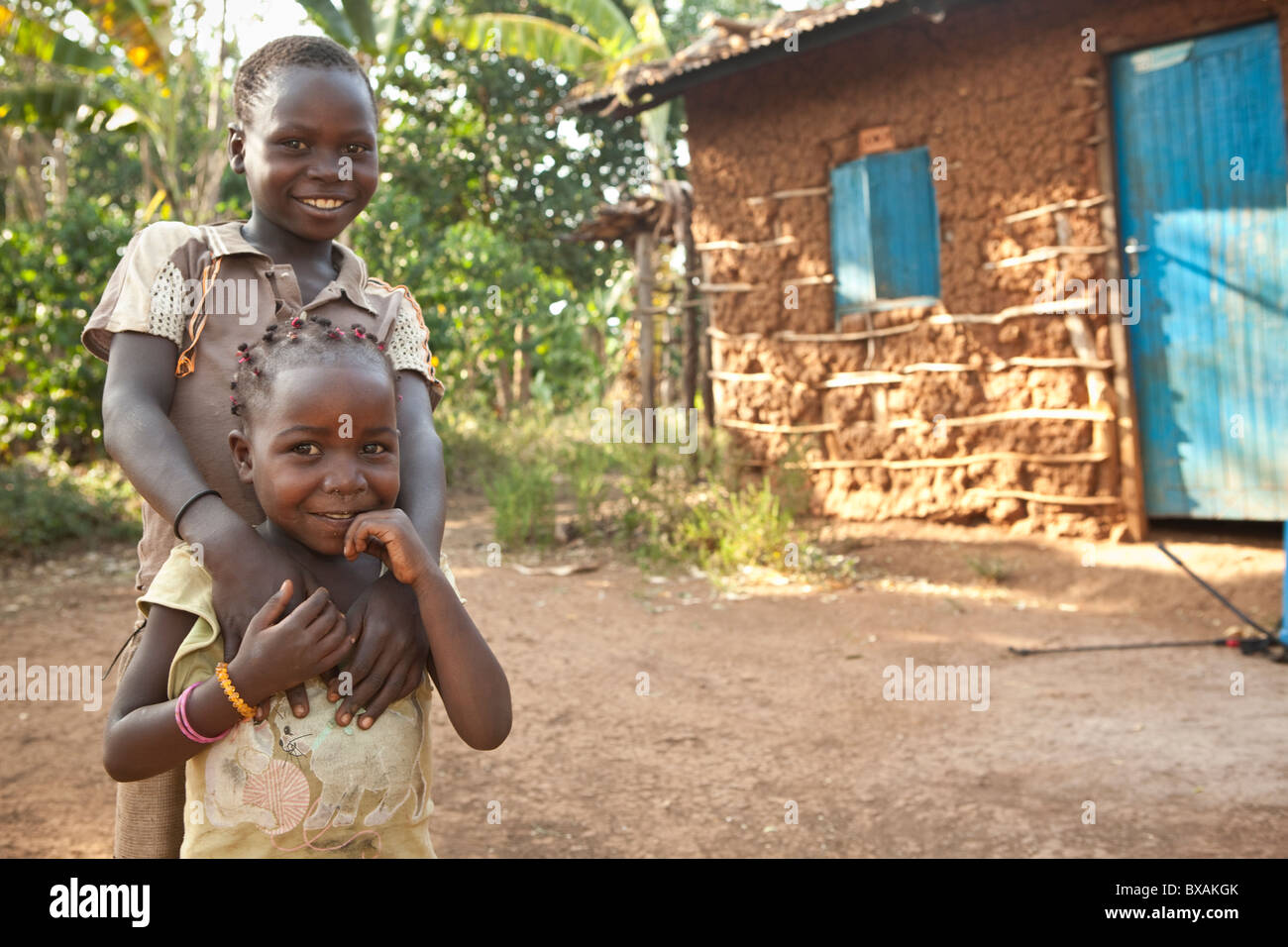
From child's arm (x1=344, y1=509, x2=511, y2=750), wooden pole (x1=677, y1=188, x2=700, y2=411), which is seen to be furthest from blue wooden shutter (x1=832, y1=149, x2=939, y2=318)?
child's arm (x1=344, y1=509, x2=511, y2=750)

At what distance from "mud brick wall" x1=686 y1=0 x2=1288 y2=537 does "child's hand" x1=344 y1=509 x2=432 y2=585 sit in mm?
5141

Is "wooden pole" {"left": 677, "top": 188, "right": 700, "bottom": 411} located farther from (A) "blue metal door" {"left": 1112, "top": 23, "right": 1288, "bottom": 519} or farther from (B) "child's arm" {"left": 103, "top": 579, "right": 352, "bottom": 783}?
(B) "child's arm" {"left": 103, "top": 579, "right": 352, "bottom": 783}

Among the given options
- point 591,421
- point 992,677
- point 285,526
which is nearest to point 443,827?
point 285,526

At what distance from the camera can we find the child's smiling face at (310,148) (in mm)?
1547

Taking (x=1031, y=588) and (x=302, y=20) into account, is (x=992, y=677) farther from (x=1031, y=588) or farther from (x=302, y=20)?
(x=302, y=20)

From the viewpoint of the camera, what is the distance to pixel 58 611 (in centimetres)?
558

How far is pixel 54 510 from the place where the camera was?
22.4 feet

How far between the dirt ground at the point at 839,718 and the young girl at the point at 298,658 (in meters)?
1.47

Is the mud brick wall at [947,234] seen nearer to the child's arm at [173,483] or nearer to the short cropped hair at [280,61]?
the short cropped hair at [280,61]

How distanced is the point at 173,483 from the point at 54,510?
6284mm

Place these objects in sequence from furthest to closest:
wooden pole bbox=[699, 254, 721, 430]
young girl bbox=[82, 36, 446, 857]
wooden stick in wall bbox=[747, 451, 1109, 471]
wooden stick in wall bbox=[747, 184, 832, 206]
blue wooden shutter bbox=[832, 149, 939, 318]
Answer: wooden pole bbox=[699, 254, 721, 430]
wooden stick in wall bbox=[747, 184, 832, 206]
blue wooden shutter bbox=[832, 149, 939, 318]
wooden stick in wall bbox=[747, 451, 1109, 471]
young girl bbox=[82, 36, 446, 857]

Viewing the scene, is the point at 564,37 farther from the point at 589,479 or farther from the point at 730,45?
the point at 589,479

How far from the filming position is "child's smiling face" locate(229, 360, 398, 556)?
140cm

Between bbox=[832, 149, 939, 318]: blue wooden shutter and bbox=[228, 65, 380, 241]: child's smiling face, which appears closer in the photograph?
bbox=[228, 65, 380, 241]: child's smiling face
